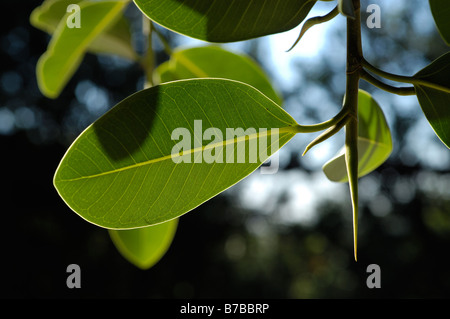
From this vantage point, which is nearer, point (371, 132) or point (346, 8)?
point (346, 8)

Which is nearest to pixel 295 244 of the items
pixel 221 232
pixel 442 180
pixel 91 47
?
pixel 221 232

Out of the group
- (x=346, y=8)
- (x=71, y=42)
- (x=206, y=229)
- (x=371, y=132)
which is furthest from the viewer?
(x=206, y=229)

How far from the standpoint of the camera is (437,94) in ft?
1.04

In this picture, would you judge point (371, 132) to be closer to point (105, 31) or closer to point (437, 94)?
point (437, 94)

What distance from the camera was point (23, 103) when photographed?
962 cm

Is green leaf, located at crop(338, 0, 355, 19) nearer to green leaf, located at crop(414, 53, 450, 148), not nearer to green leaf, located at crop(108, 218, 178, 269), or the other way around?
green leaf, located at crop(414, 53, 450, 148)

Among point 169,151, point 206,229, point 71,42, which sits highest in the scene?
point 206,229

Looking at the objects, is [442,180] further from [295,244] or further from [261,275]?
[261,275]

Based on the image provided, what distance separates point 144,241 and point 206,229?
9382 millimetres

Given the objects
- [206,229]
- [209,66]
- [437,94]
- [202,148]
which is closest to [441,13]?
[437,94]

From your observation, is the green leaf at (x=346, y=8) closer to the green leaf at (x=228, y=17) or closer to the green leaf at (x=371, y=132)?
the green leaf at (x=228, y=17)

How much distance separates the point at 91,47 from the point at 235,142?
21.0 inches

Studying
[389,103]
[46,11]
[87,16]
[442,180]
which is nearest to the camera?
[87,16]

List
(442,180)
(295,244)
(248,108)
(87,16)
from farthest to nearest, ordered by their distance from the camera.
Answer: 1. (295,244)
2. (442,180)
3. (87,16)
4. (248,108)
